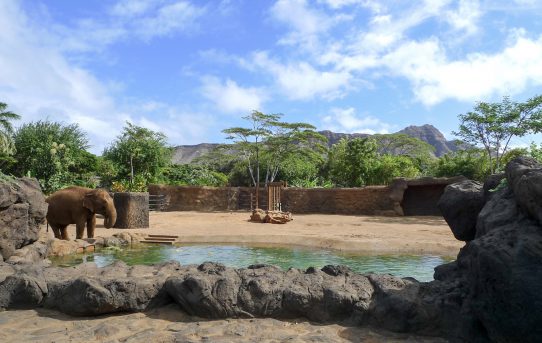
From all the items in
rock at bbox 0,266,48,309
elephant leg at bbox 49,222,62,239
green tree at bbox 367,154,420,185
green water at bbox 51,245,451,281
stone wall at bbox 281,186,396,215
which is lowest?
green water at bbox 51,245,451,281

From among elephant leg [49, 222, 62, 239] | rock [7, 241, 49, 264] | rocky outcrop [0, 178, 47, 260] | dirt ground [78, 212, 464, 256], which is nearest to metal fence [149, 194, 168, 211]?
dirt ground [78, 212, 464, 256]

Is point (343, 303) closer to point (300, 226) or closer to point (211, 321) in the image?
point (211, 321)

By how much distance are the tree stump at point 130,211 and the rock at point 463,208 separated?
11540 mm

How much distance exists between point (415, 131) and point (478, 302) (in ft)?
337

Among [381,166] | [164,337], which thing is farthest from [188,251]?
[381,166]

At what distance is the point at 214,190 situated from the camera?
26.1 metres

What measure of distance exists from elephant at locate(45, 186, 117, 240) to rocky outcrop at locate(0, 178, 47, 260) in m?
2.26

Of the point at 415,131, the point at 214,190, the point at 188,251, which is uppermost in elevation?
the point at 415,131

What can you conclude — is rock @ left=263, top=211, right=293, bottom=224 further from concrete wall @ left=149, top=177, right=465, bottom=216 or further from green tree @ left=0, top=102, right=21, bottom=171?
green tree @ left=0, top=102, right=21, bottom=171

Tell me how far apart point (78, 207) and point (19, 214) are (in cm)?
338

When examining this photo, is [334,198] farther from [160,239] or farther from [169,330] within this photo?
[169,330]

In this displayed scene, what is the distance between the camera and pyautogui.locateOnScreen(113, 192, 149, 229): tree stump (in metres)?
14.9

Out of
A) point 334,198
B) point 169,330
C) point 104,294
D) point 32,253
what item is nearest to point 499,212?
point 169,330

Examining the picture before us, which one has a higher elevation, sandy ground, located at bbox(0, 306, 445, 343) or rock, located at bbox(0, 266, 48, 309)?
rock, located at bbox(0, 266, 48, 309)
